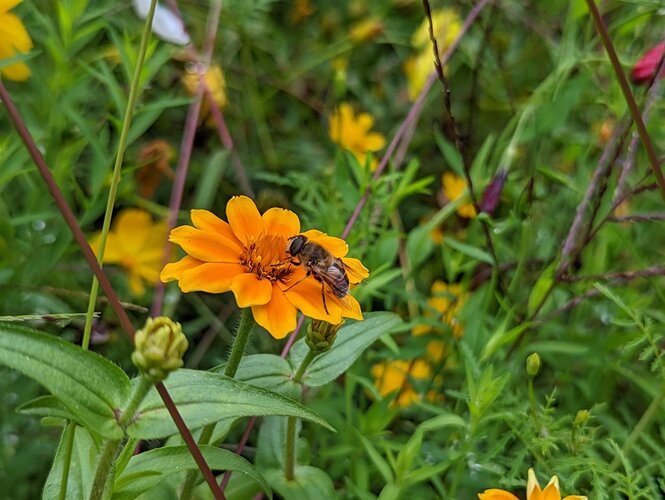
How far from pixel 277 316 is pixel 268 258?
96 millimetres

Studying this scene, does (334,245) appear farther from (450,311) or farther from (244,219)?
(450,311)

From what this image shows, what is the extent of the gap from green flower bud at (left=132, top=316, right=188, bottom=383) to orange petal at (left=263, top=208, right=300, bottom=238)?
23 centimetres

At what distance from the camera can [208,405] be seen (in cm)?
62

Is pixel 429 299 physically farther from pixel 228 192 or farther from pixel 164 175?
pixel 164 175

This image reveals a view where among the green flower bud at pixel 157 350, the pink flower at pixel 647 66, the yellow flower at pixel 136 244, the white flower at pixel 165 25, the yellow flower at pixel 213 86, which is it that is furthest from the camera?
the yellow flower at pixel 213 86

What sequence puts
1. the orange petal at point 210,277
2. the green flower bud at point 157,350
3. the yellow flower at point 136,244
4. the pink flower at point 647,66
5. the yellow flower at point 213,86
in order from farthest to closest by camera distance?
1. the yellow flower at point 213,86
2. the yellow flower at point 136,244
3. the pink flower at point 647,66
4. the orange petal at point 210,277
5. the green flower bud at point 157,350

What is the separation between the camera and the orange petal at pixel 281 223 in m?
0.77

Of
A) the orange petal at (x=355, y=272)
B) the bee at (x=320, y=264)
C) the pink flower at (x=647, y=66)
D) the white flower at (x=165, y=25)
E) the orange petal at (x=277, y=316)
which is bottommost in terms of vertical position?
the orange petal at (x=355, y=272)

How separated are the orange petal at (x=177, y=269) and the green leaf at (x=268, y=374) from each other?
0.36ft

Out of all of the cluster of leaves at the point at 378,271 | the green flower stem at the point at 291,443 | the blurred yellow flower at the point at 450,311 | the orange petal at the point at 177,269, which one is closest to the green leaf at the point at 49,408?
the cluster of leaves at the point at 378,271

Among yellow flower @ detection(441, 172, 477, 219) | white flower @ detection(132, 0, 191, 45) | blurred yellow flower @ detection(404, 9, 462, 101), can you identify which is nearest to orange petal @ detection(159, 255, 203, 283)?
white flower @ detection(132, 0, 191, 45)

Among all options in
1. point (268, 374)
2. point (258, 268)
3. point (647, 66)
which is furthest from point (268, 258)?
point (647, 66)

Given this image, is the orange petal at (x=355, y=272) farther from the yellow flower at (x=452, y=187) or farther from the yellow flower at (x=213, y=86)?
the yellow flower at (x=213, y=86)

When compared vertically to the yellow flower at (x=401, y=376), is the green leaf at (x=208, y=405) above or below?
above
